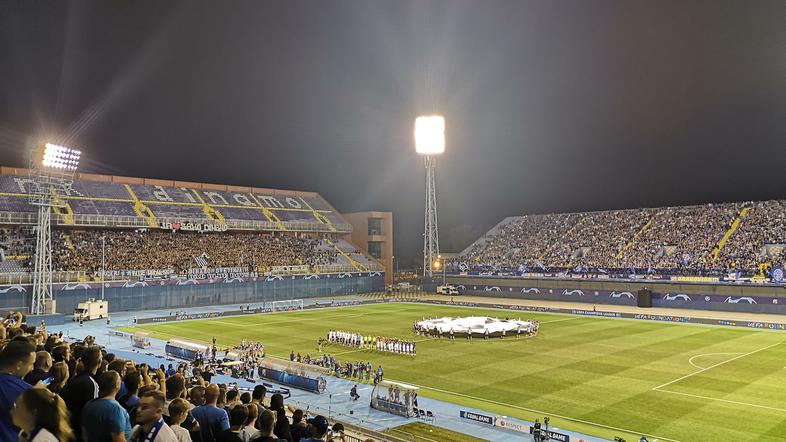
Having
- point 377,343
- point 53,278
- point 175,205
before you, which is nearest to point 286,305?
point 175,205

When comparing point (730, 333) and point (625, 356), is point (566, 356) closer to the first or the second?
point (625, 356)

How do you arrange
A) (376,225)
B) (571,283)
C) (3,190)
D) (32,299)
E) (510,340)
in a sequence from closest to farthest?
(510,340) → (32,299) → (3,190) → (571,283) → (376,225)

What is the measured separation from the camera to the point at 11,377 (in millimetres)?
5703

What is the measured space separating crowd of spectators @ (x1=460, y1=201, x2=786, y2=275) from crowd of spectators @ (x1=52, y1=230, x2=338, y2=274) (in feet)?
85.0

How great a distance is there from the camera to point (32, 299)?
54.9m

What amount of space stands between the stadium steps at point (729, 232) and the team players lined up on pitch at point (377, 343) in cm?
4677

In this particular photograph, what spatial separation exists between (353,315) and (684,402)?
40290 mm

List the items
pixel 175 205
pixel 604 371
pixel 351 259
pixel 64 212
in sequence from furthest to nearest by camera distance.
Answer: pixel 351 259 < pixel 175 205 < pixel 64 212 < pixel 604 371

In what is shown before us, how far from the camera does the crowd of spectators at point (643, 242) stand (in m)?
66.2

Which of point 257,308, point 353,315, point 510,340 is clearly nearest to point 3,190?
point 257,308

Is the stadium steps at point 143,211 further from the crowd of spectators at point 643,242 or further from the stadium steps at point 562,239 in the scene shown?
the stadium steps at point 562,239

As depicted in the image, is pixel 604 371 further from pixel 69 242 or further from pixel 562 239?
pixel 69 242

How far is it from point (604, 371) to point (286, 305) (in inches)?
1871

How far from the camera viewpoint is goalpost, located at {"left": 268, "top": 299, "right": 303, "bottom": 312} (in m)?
67.2
